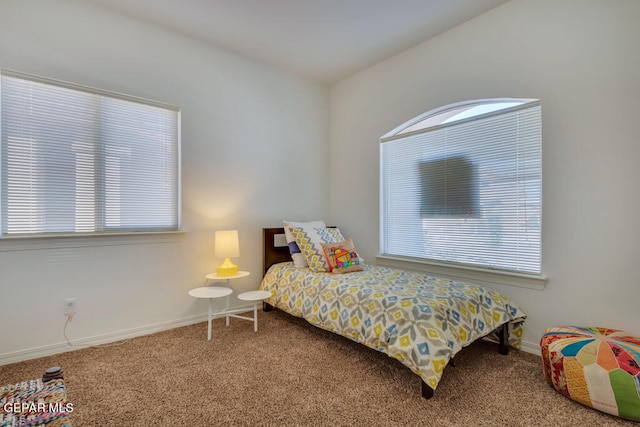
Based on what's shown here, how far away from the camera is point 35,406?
1.18 metres

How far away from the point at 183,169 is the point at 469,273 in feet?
9.61

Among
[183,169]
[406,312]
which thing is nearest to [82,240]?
[183,169]

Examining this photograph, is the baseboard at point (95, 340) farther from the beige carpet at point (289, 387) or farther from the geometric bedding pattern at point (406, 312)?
the geometric bedding pattern at point (406, 312)

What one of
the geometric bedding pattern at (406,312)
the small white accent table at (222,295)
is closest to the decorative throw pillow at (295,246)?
the geometric bedding pattern at (406,312)

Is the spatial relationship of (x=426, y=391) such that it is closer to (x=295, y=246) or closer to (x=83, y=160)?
(x=295, y=246)

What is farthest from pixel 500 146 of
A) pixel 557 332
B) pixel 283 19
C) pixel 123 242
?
pixel 123 242

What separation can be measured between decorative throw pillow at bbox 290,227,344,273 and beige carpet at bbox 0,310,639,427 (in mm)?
719

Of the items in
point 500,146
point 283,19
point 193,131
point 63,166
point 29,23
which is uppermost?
point 283,19

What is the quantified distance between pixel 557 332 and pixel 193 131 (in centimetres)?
347

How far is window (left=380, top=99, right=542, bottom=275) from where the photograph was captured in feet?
8.27

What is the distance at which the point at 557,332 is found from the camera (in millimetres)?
2020

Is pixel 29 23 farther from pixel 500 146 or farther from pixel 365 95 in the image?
pixel 500 146

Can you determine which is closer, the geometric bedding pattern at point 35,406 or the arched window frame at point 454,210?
the geometric bedding pattern at point 35,406

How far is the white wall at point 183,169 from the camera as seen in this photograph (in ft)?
7.66
